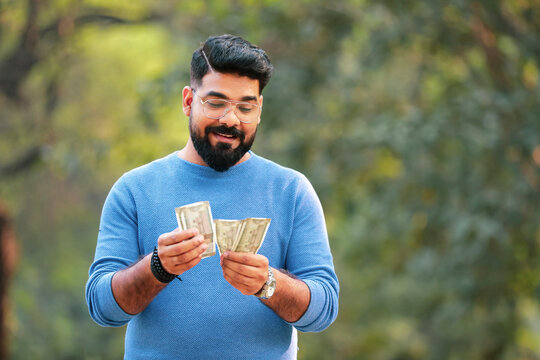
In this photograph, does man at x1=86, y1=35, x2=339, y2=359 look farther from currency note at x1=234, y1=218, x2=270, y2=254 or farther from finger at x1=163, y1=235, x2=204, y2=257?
finger at x1=163, y1=235, x2=204, y2=257

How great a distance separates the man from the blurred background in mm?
5135

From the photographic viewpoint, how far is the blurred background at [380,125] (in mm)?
7707

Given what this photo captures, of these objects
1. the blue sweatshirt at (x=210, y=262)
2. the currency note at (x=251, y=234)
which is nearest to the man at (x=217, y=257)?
the blue sweatshirt at (x=210, y=262)

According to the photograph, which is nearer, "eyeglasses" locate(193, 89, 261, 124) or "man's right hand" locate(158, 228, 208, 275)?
"man's right hand" locate(158, 228, 208, 275)

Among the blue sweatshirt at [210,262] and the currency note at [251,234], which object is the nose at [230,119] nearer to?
the blue sweatshirt at [210,262]

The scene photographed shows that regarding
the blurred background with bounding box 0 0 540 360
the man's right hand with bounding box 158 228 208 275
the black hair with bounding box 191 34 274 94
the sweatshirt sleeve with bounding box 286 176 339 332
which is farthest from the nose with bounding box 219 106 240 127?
the blurred background with bounding box 0 0 540 360

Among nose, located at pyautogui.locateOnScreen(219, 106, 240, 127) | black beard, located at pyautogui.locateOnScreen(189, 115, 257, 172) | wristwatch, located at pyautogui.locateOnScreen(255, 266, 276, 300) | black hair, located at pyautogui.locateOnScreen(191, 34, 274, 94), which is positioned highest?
black hair, located at pyautogui.locateOnScreen(191, 34, 274, 94)

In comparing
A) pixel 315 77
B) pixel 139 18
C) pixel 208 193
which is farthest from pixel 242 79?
pixel 139 18

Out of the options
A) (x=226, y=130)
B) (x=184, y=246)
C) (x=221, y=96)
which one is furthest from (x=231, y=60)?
(x=184, y=246)

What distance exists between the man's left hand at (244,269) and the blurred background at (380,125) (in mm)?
5524

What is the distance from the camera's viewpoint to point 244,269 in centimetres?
213

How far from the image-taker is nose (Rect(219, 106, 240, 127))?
2445 millimetres

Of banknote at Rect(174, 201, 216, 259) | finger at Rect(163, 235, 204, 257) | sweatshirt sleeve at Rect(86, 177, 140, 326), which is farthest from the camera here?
sweatshirt sleeve at Rect(86, 177, 140, 326)

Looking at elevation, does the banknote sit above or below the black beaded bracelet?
above
